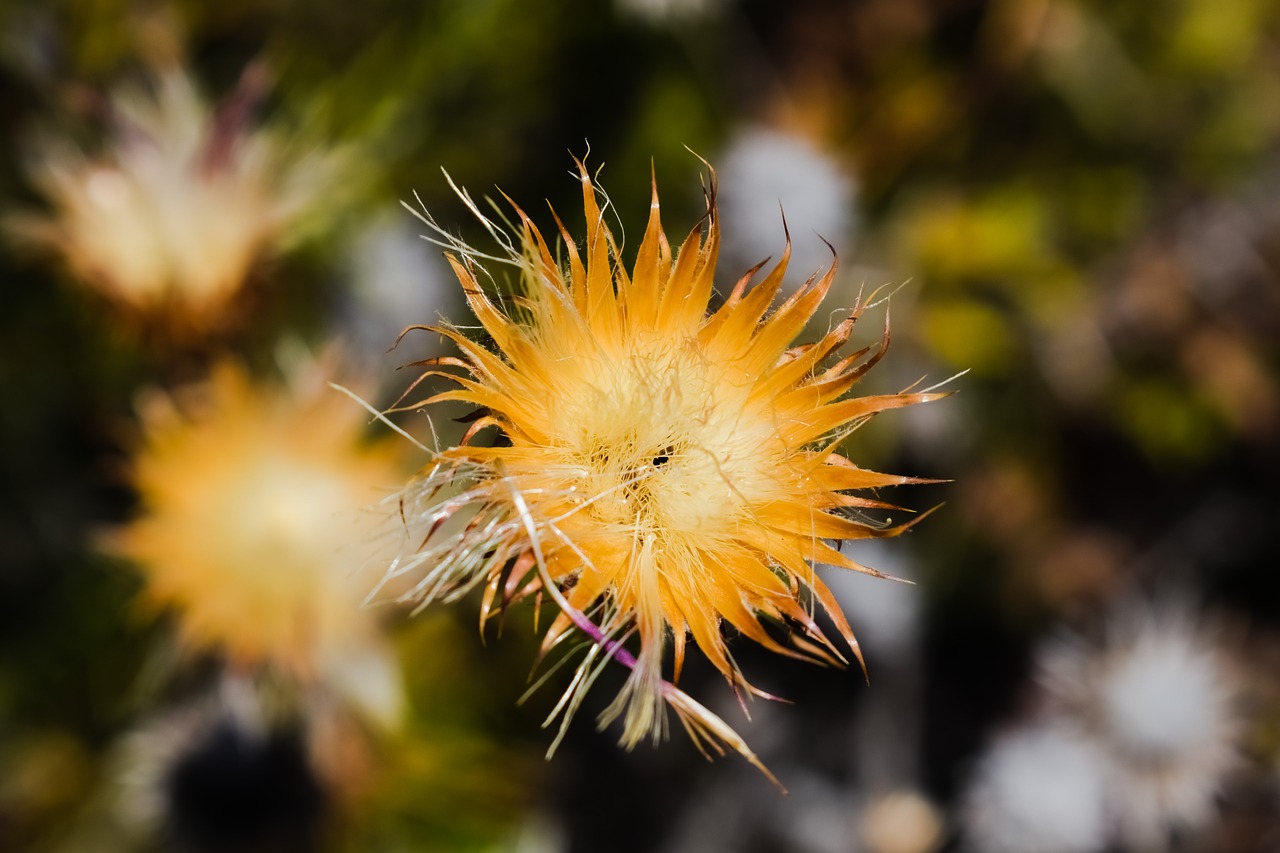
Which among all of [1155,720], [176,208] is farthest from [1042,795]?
[176,208]

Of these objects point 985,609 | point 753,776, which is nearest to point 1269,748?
point 985,609

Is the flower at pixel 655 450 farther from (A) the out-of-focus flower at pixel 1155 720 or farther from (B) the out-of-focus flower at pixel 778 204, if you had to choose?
(A) the out-of-focus flower at pixel 1155 720

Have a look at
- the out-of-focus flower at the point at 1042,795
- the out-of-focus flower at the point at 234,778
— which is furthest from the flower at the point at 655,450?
the out-of-focus flower at the point at 1042,795

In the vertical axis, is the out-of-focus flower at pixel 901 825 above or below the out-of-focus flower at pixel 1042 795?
below

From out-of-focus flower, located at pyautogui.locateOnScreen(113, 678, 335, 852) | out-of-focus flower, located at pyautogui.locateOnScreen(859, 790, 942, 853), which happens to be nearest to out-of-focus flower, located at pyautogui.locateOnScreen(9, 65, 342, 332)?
out-of-focus flower, located at pyautogui.locateOnScreen(113, 678, 335, 852)

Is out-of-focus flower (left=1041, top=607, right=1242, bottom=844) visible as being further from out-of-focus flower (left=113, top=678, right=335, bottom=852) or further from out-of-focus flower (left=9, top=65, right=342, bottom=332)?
out-of-focus flower (left=9, top=65, right=342, bottom=332)

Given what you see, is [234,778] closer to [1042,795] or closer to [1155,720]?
[1042,795]

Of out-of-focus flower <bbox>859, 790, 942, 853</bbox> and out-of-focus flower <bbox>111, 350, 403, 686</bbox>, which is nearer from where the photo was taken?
out-of-focus flower <bbox>111, 350, 403, 686</bbox>
